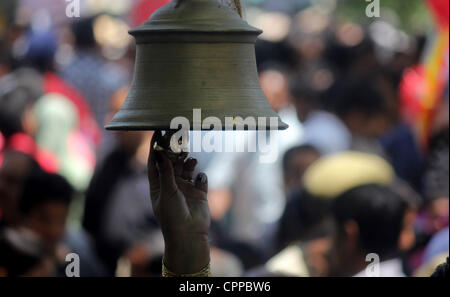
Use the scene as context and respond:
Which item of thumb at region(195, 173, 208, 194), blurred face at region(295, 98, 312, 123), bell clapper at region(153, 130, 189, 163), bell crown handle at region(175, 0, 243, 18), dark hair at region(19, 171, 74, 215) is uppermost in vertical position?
blurred face at region(295, 98, 312, 123)

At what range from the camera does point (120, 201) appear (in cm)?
705

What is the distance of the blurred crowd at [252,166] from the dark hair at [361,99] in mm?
13

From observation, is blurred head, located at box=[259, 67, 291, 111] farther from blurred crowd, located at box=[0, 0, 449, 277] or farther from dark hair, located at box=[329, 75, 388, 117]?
dark hair, located at box=[329, 75, 388, 117]

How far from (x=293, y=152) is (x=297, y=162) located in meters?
0.12

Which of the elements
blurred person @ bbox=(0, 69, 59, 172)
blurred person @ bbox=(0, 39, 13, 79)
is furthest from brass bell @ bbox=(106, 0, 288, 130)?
blurred person @ bbox=(0, 39, 13, 79)

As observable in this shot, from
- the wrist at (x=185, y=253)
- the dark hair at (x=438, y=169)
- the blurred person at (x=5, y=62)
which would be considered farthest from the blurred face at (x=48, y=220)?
the blurred person at (x=5, y=62)

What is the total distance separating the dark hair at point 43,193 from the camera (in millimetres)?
6059

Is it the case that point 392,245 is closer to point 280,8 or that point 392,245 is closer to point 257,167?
point 257,167

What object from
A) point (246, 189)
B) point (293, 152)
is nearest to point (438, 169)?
point (293, 152)

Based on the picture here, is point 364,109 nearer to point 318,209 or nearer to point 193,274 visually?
point 318,209

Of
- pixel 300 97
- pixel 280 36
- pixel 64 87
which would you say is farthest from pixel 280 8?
pixel 64 87

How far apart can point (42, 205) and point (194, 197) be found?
2407mm

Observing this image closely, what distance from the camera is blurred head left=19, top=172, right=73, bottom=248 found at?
6000 millimetres

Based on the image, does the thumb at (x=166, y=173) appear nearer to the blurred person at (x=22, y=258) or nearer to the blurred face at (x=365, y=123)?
the blurred person at (x=22, y=258)
